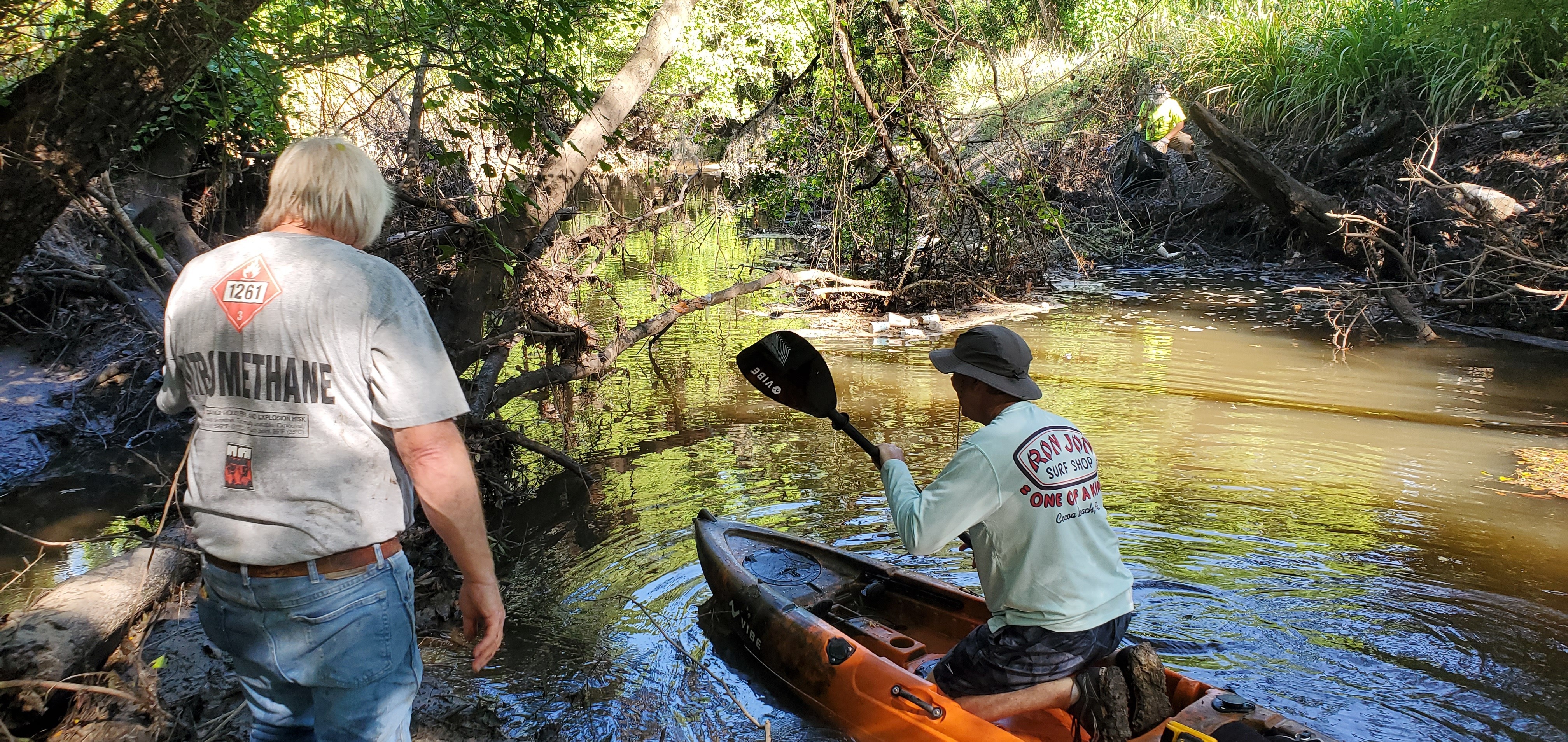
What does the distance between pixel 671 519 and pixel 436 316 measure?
196 centimetres

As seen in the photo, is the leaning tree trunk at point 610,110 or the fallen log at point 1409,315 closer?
the leaning tree trunk at point 610,110

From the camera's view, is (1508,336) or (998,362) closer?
(998,362)

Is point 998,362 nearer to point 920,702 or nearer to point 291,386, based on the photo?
point 920,702

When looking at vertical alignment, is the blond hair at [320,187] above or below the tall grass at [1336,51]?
below

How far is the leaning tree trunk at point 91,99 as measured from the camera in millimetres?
2805

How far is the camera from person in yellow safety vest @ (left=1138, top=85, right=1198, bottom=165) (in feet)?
44.8

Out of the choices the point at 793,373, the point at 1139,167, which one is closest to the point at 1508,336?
the point at 1139,167

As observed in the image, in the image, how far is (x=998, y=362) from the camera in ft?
9.45

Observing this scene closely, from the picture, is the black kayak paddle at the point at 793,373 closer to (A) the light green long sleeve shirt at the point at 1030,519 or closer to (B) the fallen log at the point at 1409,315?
(A) the light green long sleeve shirt at the point at 1030,519

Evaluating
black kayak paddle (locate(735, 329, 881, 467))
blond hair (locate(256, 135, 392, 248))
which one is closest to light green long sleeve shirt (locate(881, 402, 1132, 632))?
black kayak paddle (locate(735, 329, 881, 467))

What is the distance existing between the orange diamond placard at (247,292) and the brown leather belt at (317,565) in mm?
447

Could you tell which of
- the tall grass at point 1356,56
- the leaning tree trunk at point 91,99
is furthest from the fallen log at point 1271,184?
the leaning tree trunk at point 91,99

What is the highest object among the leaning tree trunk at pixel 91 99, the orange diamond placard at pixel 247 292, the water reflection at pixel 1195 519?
the leaning tree trunk at pixel 91 99

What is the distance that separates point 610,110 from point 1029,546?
4.32m
